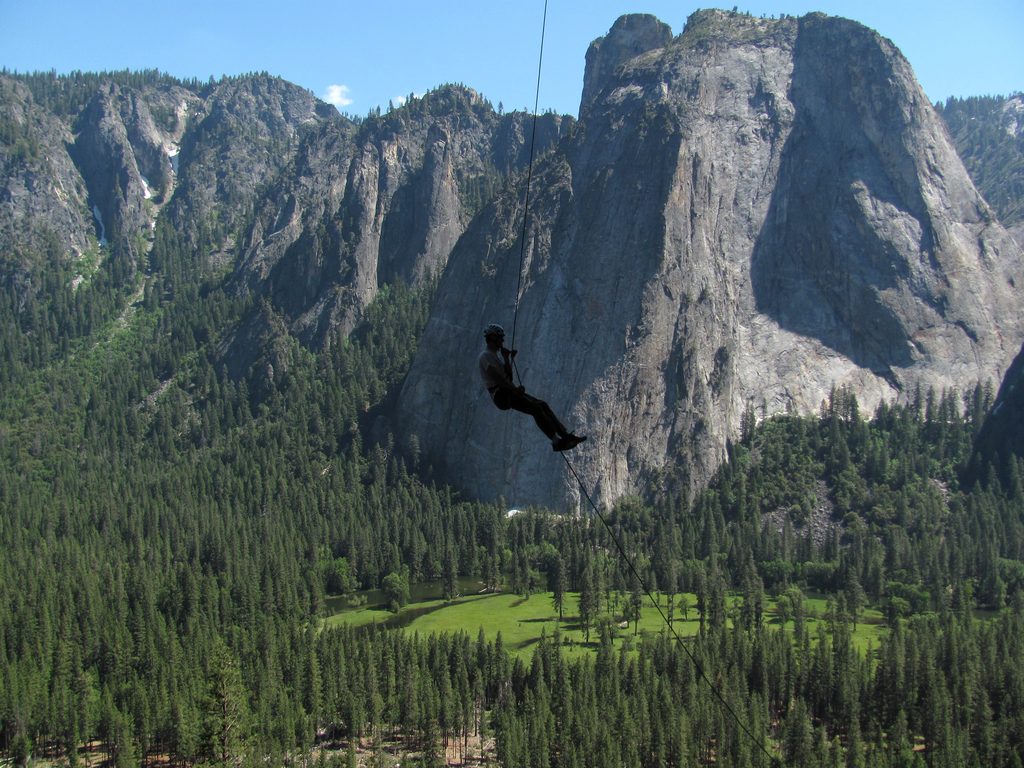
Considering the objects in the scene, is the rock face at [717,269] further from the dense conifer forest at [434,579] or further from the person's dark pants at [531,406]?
the person's dark pants at [531,406]

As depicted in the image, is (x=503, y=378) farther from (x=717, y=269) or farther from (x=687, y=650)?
(x=717, y=269)

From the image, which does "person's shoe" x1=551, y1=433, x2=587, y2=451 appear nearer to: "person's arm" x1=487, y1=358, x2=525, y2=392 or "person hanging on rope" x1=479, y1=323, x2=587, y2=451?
"person hanging on rope" x1=479, y1=323, x2=587, y2=451

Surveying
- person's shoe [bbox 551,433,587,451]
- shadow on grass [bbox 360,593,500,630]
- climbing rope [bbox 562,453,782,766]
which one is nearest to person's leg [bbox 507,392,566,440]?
person's shoe [bbox 551,433,587,451]

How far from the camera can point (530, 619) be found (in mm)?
93438

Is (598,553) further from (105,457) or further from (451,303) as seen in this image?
(105,457)

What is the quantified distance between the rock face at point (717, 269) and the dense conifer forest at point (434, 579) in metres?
6.94

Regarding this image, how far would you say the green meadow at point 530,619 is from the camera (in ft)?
284

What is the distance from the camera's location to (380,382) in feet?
527

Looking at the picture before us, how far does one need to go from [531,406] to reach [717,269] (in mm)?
126218

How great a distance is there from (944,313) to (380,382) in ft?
267

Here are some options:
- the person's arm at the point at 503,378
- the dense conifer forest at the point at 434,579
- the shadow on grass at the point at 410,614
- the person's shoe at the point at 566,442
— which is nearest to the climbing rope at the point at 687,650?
the person's shoe at the point at 566,442

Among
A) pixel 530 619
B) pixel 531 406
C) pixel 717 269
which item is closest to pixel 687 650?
pixel 531 406

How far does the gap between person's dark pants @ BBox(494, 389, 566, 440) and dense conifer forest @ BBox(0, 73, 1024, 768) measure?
77.4 ft

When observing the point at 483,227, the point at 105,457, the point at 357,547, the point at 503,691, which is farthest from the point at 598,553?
the point at 105,457
